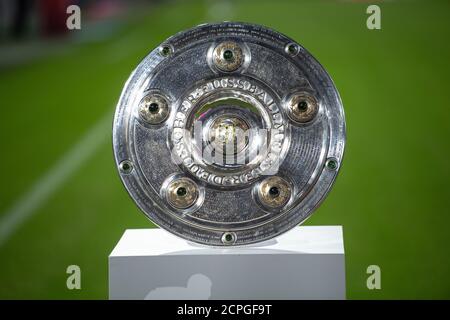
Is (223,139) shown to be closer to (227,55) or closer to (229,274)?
(227,55)

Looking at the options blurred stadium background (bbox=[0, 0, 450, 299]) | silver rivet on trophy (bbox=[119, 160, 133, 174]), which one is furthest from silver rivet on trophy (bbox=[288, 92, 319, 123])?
blurred stadium background (bbox=[0, 0, 450, 299])

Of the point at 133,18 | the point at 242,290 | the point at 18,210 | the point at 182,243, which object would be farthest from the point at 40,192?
the point at 242,290

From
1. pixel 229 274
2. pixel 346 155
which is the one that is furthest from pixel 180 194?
pixel 346 155

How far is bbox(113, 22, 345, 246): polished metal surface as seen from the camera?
8.14ft

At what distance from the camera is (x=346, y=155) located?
3.53 metres

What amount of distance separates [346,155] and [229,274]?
1.24 meters

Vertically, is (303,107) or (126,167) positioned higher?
(303,107)

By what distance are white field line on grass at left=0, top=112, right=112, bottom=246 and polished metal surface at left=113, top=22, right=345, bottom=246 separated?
A: 1.11 metres

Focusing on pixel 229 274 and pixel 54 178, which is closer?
pixel 229 274

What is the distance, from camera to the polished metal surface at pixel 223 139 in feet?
8.14

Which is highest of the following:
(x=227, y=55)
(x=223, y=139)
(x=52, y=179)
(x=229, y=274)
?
(x=227, y=55)

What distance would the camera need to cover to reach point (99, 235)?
11.7 ft

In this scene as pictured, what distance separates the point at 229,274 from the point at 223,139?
1.38 ft

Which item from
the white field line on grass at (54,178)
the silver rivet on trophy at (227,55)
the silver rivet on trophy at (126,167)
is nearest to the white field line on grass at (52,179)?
the white field line on grass at (54,178)
